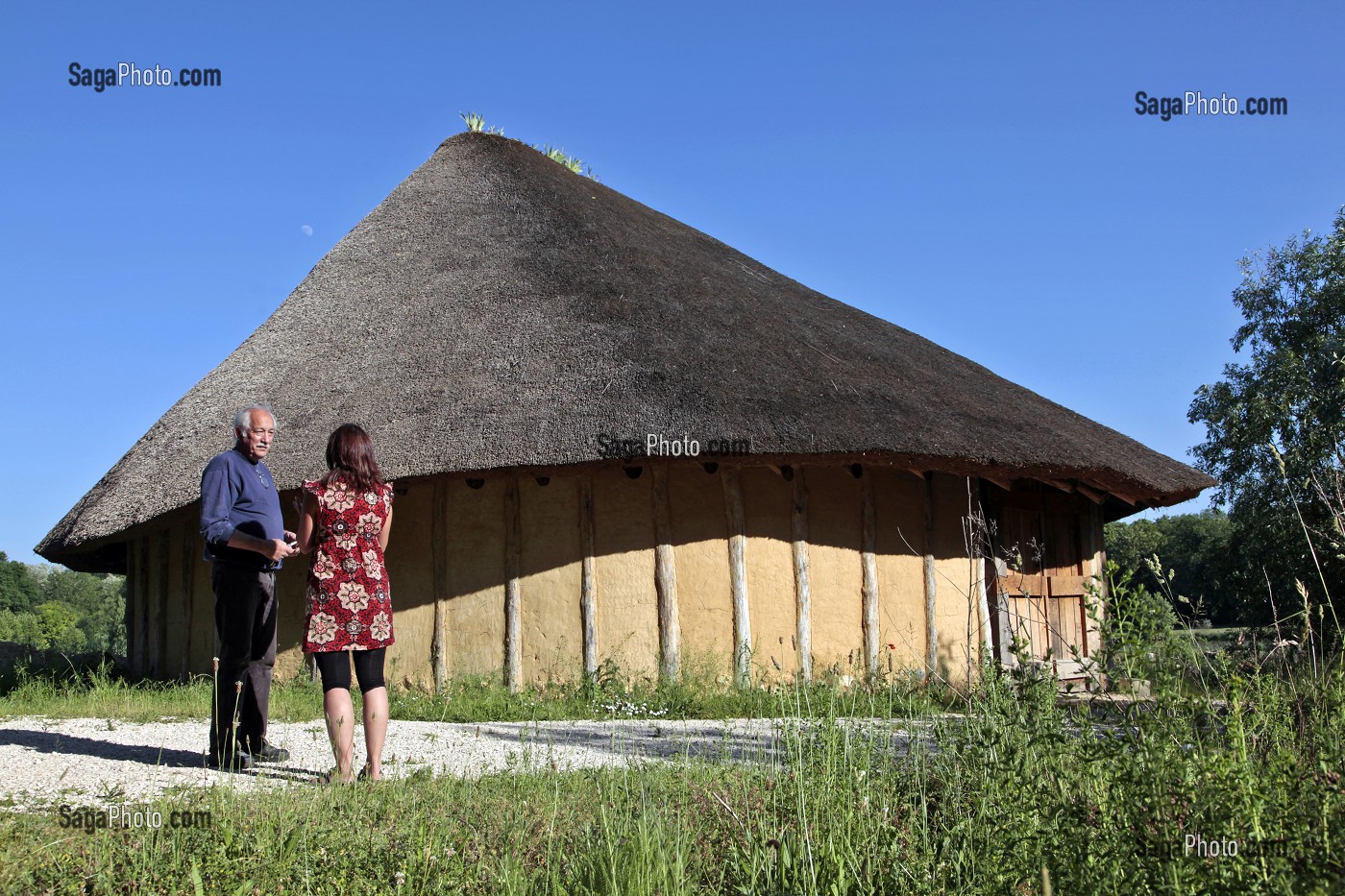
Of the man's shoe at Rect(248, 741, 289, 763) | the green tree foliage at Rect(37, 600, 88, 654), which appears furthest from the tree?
the man's shoe at Rect(248, 741, 289, 763)

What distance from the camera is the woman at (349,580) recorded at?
4.45m

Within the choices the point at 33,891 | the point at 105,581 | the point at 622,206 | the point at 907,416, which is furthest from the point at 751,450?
the point at 105,581

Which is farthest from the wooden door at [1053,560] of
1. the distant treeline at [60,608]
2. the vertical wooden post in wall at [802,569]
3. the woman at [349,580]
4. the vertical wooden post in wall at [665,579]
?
the distant treeline at [60,608]

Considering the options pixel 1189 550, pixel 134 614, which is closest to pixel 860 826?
pixel 134 614

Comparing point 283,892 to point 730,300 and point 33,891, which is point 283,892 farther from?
point 730,300

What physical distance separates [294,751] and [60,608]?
3350 centimetres

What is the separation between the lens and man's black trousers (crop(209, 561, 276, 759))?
188 inches

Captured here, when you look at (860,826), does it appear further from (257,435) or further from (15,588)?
(15,588)

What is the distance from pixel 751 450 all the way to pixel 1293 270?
15299 millimetres

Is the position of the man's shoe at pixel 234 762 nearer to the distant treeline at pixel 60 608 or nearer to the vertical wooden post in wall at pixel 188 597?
the vertical wooden post in wall at pixel 188 597

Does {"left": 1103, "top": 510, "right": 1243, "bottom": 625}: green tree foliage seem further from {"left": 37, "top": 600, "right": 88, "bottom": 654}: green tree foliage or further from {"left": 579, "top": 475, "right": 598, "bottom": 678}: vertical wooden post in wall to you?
{"left": 37, "top": 600, "right": 88, "bottom": 654}: green tree foliage

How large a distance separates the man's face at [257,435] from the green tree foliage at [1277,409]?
14.0 metres

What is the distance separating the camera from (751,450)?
7.73m

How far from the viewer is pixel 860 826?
320 centimetres
